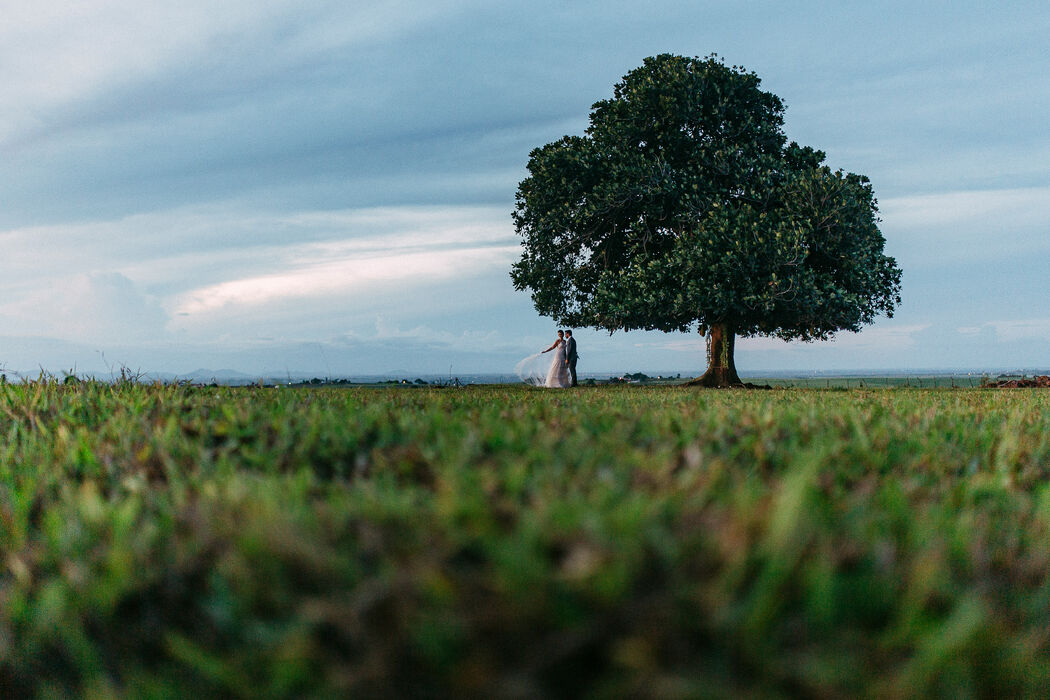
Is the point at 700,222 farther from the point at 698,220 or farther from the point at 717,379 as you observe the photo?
the point at 717,379

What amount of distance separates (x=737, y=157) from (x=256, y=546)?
2669 centimetres

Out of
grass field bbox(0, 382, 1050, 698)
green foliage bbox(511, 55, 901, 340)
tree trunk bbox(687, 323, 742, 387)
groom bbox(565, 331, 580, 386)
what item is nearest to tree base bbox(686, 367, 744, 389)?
tree trunk bbox(687, 323, 742, 387)

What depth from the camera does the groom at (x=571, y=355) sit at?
27.7 meters

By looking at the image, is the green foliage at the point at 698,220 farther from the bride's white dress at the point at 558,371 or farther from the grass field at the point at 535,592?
the grass field at the point at 535,592

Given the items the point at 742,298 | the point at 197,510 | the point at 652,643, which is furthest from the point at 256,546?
the point at 742,298

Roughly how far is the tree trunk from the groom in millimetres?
4807

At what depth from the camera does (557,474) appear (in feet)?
8.05

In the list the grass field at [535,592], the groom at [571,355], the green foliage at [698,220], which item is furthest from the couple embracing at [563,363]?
the grass field at [535,592]

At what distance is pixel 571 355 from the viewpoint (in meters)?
28.1

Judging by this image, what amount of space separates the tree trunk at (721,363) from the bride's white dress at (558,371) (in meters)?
5.24

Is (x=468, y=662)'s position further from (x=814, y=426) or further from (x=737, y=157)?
(x=737, y=157)

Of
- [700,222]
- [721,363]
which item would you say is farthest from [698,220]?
[721,363]

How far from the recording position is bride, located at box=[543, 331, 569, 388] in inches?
1084

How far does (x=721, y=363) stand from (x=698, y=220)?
20.6ft
